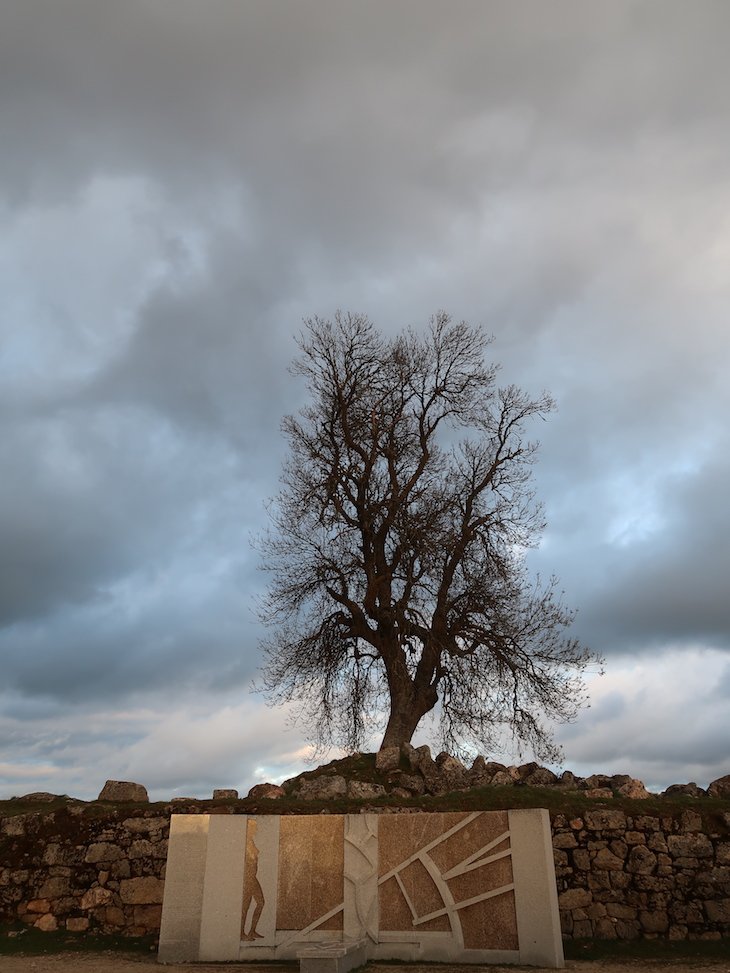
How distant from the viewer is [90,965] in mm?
10398

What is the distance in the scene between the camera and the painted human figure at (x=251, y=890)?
10992mm

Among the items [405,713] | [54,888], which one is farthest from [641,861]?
[54,888]

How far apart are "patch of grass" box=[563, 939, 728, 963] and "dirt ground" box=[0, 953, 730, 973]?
295mm

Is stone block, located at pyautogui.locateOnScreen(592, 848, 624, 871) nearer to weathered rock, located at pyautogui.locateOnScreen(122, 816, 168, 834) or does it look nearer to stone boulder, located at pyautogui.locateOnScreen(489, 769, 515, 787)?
stone boulder, located at pyautogui.locateOnScreen(489, 769, 515, 787)

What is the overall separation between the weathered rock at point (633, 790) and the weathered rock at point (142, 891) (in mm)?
8213

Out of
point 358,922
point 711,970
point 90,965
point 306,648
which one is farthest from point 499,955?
point 306,648

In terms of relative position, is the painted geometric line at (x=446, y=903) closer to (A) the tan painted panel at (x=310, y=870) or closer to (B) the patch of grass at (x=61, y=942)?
(A) the tan painted panel at (x=310, y=870)

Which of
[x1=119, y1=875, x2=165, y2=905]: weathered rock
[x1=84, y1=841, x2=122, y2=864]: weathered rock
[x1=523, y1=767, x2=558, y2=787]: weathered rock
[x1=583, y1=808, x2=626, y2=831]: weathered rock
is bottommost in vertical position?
[x1=119, y1=875, x2=165, y2=905]: weathered rock

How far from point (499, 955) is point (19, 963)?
20.9 feet

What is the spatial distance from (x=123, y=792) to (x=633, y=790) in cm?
953

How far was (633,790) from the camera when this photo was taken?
14602 millimetres

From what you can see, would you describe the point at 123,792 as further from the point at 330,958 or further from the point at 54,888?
the point at 330,958

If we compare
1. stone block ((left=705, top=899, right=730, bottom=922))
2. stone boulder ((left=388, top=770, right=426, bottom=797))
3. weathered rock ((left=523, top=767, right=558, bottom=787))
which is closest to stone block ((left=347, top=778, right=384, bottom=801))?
stone boulder ((left=388, top=770, right=426, bottom=797))

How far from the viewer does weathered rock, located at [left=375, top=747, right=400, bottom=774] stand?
16.5m
